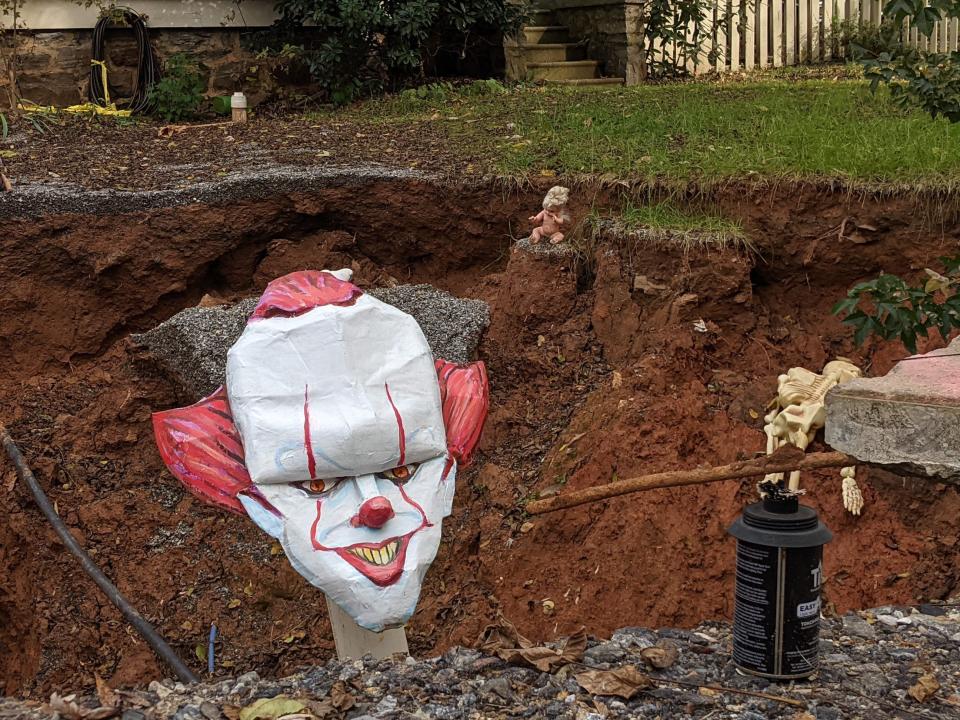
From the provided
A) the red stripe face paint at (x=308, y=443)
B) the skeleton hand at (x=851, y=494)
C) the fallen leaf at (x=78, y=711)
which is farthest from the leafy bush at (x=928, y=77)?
the fallen leaf at (x=78, y=711)

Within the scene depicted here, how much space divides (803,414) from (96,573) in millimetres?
3231

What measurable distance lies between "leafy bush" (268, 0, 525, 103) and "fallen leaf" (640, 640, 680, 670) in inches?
272

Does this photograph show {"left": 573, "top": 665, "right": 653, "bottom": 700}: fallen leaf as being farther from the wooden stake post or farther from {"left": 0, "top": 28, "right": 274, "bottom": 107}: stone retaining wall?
{"left": 0, "top": 28, "right": 274, "bottom": 107}: stone retaining wall

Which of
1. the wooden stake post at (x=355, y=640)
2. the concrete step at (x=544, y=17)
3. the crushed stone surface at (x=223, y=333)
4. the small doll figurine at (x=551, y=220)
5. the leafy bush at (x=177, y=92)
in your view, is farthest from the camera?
the concrete step at (x=544, y=17)

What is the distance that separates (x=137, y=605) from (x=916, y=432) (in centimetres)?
351

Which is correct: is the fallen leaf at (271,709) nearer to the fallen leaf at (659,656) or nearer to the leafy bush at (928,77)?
the fallen leaf at (659,656)

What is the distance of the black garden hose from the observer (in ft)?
15.7

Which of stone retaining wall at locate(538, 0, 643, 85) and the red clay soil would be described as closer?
the red clay soil

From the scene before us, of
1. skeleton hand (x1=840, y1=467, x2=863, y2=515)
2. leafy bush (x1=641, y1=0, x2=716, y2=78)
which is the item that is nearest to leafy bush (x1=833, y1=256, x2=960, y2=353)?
skeleton hand (x1=840, y1=467, x2=863, y2=515)

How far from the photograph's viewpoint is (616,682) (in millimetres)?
3164

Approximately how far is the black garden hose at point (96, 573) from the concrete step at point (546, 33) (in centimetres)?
668

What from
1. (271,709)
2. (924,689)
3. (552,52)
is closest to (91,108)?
(552,52)

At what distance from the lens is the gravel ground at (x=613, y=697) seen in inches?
121

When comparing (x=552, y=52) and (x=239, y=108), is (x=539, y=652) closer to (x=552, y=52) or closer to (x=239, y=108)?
(x=239, y=108)
